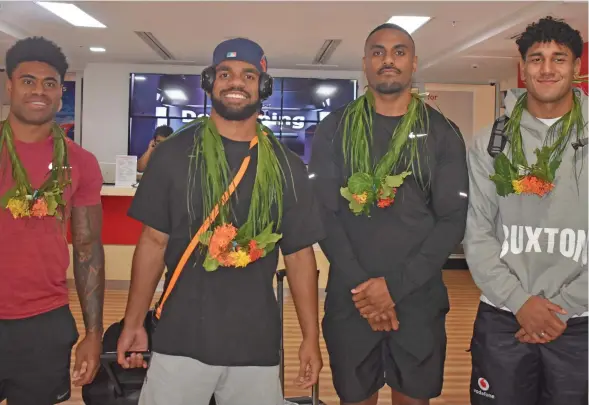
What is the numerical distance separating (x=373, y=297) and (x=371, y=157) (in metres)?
0.55

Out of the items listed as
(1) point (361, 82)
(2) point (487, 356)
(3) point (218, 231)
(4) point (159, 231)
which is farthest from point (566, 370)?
(1) point (361, 82)

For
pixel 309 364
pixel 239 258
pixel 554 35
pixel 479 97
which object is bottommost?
pixel 309 364

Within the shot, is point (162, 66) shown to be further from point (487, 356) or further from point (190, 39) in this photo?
point (487, 356)

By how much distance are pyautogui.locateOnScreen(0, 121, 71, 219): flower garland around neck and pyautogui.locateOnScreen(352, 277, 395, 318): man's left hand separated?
1.15m

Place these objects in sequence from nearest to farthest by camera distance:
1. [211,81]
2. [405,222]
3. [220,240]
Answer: [220,240] → [211,81] → [405,222]

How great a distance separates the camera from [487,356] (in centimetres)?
236

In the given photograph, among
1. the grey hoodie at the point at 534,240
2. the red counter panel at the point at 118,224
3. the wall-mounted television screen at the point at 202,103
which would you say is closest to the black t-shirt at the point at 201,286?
the grey hoodie at the point at 534,240

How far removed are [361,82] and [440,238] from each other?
11.3 m

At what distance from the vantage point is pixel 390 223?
245 cm

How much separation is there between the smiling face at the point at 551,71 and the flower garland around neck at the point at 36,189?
5.75 ft

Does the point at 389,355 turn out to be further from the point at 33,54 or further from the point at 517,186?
the point at 33,54

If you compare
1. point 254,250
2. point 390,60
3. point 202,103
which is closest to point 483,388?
point 254,250

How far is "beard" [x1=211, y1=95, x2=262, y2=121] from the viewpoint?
2.06m

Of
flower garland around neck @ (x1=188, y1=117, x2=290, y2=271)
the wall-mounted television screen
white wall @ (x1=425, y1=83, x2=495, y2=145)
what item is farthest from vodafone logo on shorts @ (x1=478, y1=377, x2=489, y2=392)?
white wall @ (x1=425, y1=83, x2=495, y2=145)
